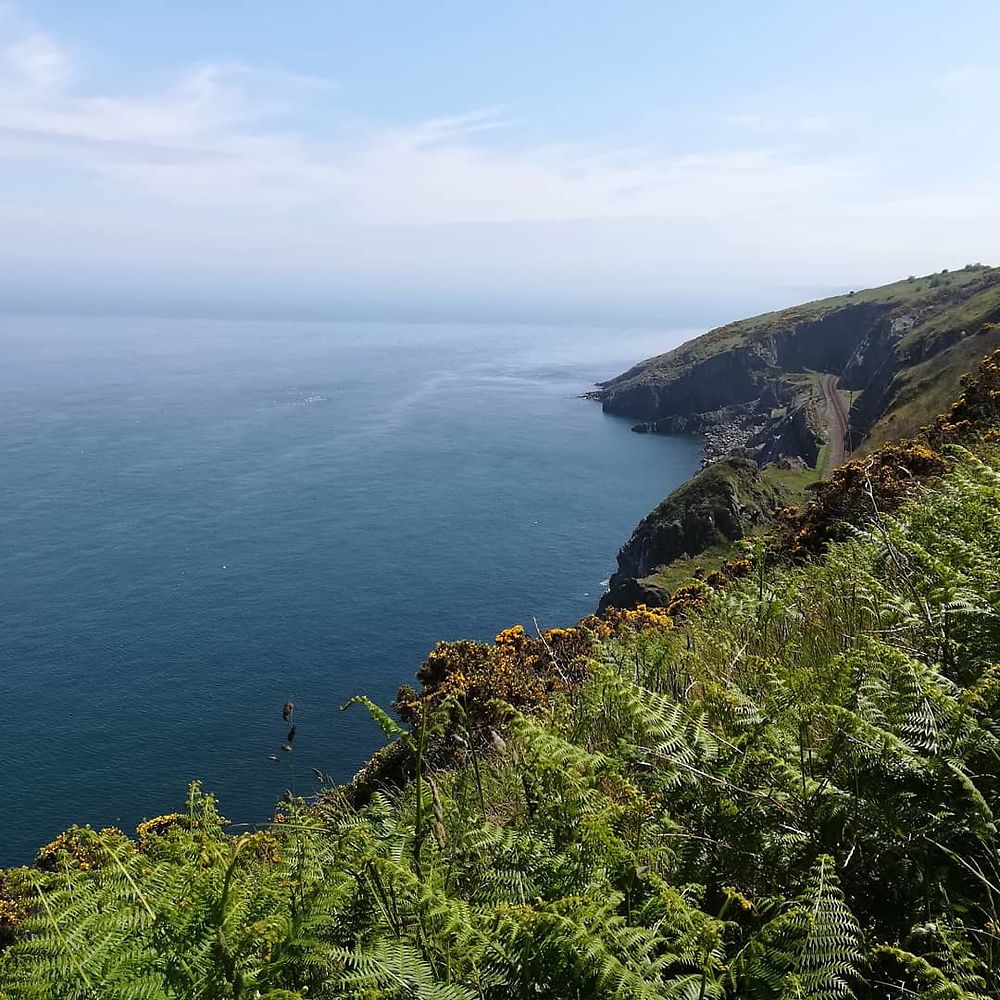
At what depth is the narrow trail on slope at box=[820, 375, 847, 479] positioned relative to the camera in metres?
83.5

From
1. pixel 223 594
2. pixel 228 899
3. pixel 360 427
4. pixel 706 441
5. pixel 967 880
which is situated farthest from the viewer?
pixel 706 441

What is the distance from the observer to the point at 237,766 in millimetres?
42500

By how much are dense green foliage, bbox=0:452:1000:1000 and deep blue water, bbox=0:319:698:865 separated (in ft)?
123

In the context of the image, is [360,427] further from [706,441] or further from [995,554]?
[995,554]

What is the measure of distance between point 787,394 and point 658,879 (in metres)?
146

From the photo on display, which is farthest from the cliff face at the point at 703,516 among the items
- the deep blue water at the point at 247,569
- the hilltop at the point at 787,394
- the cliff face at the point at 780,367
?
the cliff face at the point at 780,367

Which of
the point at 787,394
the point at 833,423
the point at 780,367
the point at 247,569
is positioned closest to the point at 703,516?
the point at 247,569

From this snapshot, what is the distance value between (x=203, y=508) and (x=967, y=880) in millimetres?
84239

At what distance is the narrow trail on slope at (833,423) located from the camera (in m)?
83.5

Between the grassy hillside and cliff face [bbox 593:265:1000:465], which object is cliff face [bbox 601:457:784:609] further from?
cliff face [bbox 593:265:1000:465]

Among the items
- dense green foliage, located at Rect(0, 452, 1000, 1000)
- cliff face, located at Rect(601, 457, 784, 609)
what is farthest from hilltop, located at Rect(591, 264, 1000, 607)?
dense green foliage, located at Rect(0, 452, 1000, 1000)

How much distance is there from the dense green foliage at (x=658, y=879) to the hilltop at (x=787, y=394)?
31665mm

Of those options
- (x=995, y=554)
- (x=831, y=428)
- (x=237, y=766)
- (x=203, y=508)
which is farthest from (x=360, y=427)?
(x=995, y=554)

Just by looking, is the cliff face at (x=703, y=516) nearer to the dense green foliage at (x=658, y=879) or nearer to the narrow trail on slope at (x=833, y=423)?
the narrow trail on slope at (x=833, y=423)
